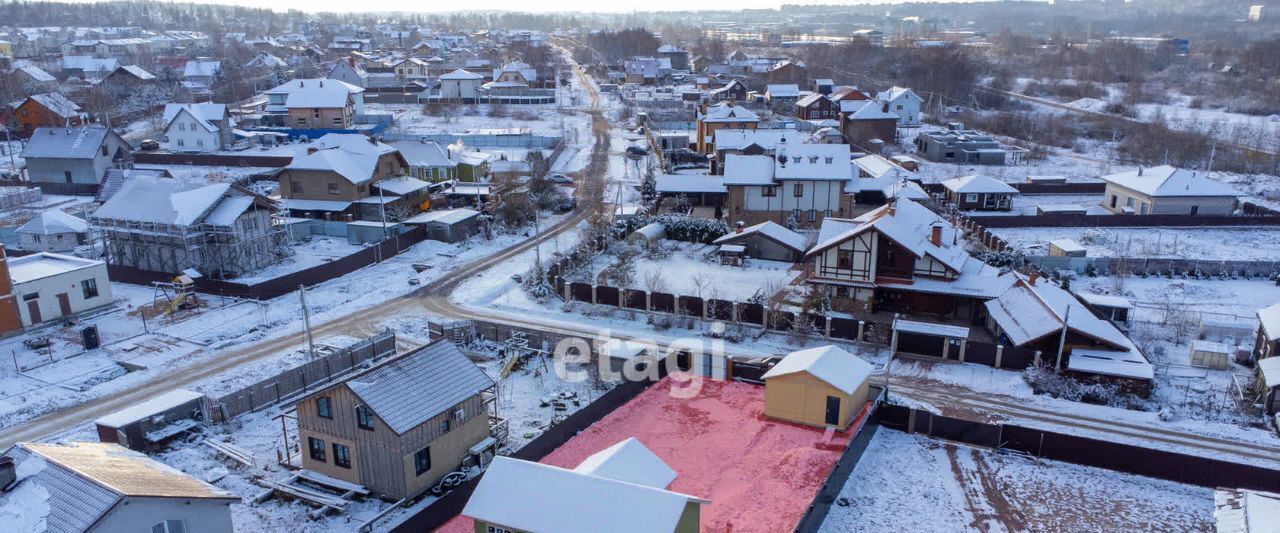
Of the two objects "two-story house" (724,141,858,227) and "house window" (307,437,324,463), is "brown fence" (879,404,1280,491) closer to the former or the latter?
"house window" (307,437,324,463)

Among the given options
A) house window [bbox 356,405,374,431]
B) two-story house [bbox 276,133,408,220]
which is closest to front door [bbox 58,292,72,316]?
two-story house [bbox 276,133,408,220]

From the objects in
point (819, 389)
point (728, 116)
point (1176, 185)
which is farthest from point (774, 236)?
point (728, 116)

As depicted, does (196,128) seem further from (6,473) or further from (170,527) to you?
(170,527)

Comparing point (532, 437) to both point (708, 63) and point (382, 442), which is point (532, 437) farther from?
point (708, 63)

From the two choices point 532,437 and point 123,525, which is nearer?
point 123,525

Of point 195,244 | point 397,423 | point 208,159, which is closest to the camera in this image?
point 397,423

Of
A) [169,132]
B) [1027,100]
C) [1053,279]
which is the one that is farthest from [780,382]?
[1027,100]
